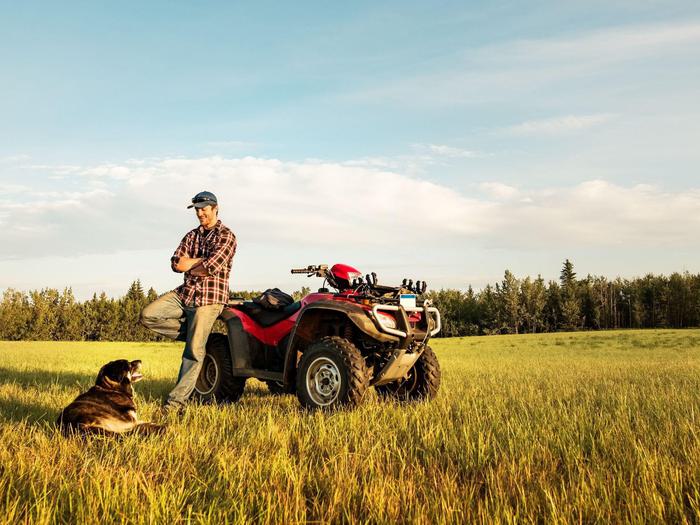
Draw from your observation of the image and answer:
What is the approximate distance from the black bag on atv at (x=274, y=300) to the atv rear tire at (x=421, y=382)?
6.07 feet

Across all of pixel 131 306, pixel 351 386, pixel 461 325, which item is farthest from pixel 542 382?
pixel 131 306

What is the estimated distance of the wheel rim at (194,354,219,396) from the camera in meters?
7.59

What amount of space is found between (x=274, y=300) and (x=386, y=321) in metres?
1.62

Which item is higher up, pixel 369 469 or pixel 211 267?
pixel 211 267

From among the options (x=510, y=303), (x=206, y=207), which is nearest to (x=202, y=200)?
(x=206, y=207)

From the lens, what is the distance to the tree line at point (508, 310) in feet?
232

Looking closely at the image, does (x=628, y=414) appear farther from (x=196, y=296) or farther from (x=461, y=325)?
(x=461, y=325)

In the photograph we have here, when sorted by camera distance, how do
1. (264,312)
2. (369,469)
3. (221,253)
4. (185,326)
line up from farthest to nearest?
(185,326), (264,312), (221,253), (369,469)

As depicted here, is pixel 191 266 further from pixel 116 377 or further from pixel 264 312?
pixel 116 377

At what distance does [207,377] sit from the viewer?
7672 millimetres

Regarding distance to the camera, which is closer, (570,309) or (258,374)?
(258,374)

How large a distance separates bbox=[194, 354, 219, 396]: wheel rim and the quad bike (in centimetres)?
1

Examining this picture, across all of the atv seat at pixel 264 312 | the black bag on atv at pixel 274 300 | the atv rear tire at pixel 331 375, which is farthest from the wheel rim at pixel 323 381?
the black bag on atv at pixel 274 300

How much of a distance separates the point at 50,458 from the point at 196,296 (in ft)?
11.0
